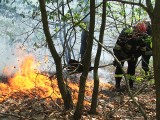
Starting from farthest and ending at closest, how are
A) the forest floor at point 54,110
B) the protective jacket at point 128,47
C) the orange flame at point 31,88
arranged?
the protective jacket at point 128,47 < the orange flame at point 31,88 < the forest floor at point 54,110

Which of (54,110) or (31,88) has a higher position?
(31,88)

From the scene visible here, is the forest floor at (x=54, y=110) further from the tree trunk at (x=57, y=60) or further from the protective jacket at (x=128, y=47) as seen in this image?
the protective jacket at (x=128, y=47)

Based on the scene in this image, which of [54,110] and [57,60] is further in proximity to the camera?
[54,110]

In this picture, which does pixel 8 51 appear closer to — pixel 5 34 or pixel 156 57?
pixel 5 34

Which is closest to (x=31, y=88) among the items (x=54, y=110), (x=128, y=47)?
(x=54, y=110)

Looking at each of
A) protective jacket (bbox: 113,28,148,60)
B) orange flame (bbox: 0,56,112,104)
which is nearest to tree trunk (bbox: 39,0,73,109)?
orange flame (bbox: 0,56,112,104)

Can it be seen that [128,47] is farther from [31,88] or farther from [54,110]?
[54,110]

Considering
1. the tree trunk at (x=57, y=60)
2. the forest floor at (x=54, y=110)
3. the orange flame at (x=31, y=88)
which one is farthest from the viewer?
the orange flame at (x=31, y=88)

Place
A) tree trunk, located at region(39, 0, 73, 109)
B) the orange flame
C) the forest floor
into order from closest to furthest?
tree trunk, located at region(39, 0, 73, 109), the forest floor, the orange flame

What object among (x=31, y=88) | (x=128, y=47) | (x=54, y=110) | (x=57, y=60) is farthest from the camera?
(x=128, y=47)

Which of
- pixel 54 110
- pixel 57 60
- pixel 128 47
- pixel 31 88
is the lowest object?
pixel 54 110

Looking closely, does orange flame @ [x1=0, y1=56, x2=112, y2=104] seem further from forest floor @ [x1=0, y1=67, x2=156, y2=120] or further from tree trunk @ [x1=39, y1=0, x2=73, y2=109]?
tree trunk @ [x1=39, y1=0, x2=73, y2=109]

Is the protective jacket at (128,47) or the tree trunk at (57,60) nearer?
the tree trunk at (57,60)

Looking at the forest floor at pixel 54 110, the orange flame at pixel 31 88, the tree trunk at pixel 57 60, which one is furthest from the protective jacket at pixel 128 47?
the tree trunk at pixel 57 60
